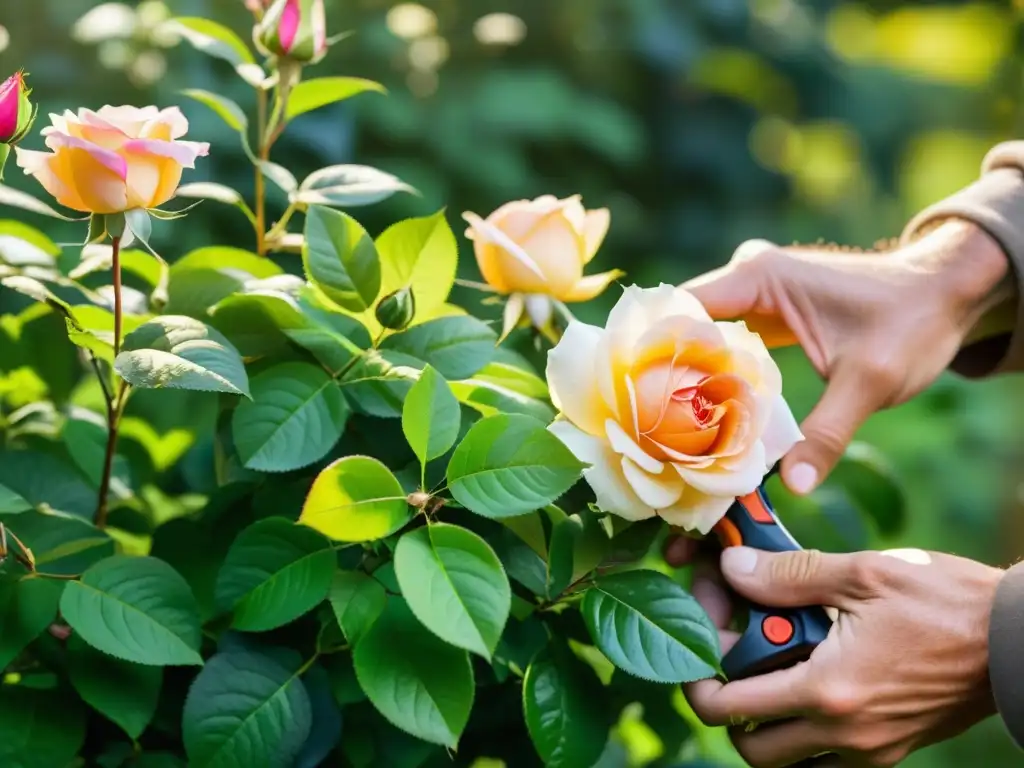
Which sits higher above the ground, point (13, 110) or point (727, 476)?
point (13, 110)

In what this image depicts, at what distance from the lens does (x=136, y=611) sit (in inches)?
21.5

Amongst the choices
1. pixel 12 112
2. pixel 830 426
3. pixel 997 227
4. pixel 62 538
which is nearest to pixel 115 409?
pixel 62 538

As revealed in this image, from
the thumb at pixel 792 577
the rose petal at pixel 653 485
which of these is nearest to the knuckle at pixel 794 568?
the thumb at pixel 792 577

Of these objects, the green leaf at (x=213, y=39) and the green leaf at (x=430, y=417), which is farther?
the green leaf at (x=213, y=39)

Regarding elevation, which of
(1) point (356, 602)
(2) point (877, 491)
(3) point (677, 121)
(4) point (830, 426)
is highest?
(1) point (356, 602)

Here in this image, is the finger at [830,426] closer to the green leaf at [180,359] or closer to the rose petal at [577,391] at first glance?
the rose petal at [577,391]

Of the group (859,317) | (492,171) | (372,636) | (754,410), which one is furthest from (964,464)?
(372,636)

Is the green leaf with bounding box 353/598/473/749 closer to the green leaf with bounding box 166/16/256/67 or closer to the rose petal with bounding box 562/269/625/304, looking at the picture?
the rose petal with bounding box 562/269/625/304

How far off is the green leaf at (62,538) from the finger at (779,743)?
39cm

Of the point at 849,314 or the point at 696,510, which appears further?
the point at 849,314

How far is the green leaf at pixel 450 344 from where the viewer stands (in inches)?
24.3

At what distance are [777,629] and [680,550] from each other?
3.8 inches

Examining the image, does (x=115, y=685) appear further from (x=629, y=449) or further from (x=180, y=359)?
(x=629, y=449)

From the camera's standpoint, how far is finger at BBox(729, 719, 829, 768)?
656 millimetres
